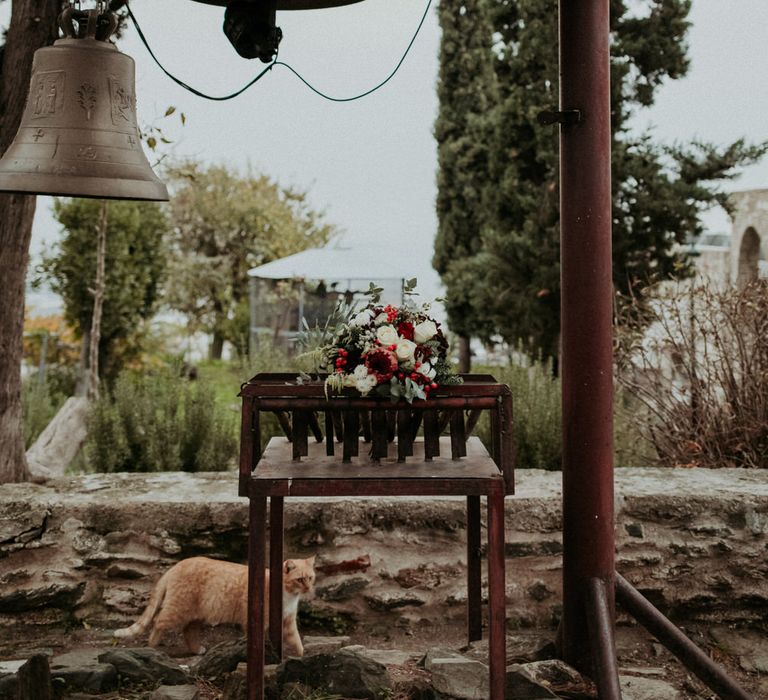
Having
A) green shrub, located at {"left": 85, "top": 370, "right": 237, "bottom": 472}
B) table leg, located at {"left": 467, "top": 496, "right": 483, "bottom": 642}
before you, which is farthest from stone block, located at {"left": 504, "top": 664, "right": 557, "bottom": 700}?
green shrub, located at {"left": 85, "top": 370, "right": 237, "bottom": 472}

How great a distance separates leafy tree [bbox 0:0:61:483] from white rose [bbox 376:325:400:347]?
2.21 m

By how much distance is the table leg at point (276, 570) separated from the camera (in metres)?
3.00

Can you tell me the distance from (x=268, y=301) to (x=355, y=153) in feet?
29.1

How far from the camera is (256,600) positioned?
8.04 ft

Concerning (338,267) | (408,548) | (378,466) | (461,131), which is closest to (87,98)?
(378,466)

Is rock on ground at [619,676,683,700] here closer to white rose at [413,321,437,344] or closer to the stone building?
white rose at [413,321,437,344]

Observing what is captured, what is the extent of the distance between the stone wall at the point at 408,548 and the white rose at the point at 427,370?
3.97 ft

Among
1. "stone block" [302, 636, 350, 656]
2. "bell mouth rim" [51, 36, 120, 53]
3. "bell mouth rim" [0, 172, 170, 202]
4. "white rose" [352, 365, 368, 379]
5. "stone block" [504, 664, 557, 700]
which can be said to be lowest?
"stone block" [302, 636, 350, 656]

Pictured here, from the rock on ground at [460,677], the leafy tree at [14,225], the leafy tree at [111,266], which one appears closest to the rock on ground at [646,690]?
the rock on ground at [460,677]

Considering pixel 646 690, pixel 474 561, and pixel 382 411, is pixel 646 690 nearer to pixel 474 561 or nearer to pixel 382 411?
pixel 474 561

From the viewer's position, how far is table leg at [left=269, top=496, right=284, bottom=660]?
118 inches

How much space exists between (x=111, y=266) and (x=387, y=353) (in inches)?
327

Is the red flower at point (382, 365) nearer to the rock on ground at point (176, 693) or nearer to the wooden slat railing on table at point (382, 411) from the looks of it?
the wooden slat railing on table at point (382, 411)

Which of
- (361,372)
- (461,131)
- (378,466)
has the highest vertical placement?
(461,131)
